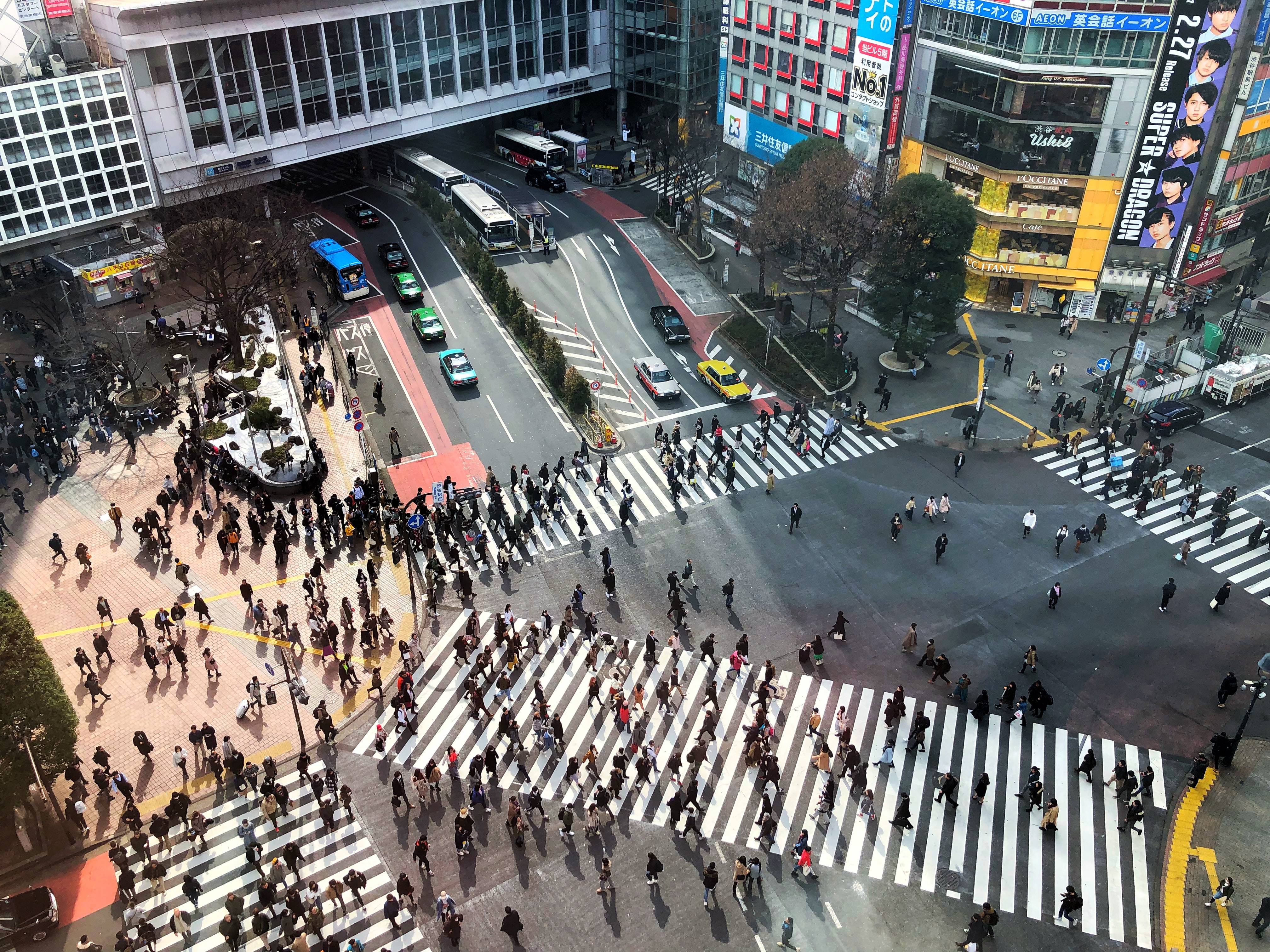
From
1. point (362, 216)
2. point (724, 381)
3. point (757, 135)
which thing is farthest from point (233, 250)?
point (757, 135)

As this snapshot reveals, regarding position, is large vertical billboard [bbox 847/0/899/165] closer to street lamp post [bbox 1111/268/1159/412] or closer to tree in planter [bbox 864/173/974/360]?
tree in planter [bbox 864/173/974/360]

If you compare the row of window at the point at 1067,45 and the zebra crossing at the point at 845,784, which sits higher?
the row of window at the point at 1067,45

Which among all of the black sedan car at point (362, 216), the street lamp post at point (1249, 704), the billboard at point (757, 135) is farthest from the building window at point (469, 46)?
the street lamp post at point (1249, 704)

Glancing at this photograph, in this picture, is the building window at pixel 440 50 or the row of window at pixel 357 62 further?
the building window at pixel 440 50

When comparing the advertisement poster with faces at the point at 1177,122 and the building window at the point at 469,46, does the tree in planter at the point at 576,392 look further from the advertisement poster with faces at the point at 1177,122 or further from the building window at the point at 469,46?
the building window at the point at 469,46

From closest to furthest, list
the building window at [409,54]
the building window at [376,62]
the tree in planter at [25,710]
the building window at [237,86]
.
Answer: the tree in planter at [25,710], the building window at [237,86], the building window at [376,62], the building window at [409,54]

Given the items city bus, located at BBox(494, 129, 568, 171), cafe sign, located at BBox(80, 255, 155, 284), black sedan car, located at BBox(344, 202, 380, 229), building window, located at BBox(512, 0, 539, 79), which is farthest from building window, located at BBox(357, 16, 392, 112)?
cafe sign, located at BBox(80, 255, 155, 284)

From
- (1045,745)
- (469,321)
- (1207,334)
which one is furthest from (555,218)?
(1045,745)

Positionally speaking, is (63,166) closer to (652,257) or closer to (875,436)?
(652,257)

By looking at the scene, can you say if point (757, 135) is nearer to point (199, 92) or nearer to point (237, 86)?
point (237, 86)
